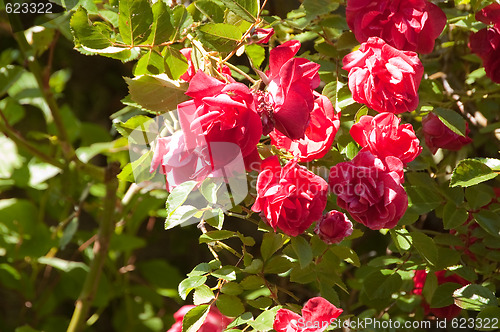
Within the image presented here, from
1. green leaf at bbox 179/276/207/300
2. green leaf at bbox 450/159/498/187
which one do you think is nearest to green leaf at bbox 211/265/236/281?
green leaf at bbox 179/276/207/300

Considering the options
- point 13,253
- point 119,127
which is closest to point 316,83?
point 119,127

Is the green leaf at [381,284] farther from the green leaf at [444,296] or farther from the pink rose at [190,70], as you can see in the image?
the pink rose at [190,70]

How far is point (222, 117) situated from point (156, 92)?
11cm

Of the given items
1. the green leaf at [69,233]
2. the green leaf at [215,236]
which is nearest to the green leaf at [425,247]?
the green leaf at [215,236]

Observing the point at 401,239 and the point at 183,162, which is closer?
the point at 183,162

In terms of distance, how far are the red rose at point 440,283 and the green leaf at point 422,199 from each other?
4.8 inches

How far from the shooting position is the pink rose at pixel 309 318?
1.81ft

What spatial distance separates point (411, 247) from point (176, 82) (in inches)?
13.4

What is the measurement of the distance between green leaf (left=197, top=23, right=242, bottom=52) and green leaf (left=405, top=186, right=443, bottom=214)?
0.90 feet

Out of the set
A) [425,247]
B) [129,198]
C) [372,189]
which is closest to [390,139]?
[372,189]

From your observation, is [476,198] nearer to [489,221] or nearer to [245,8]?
[489,221]

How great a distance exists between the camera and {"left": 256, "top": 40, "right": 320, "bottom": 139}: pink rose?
493 millimetres

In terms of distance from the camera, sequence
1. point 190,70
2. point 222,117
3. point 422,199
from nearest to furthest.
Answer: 1. point 222,117
2. point 190,70
3. point 422,199

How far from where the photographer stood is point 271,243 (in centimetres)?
60
